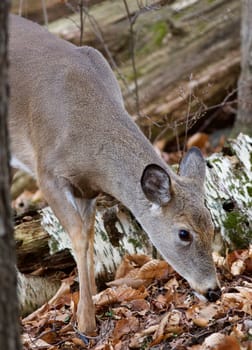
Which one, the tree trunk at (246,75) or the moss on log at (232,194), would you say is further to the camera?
the tree trunk at (246,75)

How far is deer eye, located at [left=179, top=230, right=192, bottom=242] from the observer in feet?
17.4

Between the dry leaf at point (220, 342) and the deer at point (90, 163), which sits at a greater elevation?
the deer at point (90, 163)

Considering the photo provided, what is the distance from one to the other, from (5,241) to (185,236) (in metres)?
2.40

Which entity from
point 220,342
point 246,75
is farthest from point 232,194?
point 220,342

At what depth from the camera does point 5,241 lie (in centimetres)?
308

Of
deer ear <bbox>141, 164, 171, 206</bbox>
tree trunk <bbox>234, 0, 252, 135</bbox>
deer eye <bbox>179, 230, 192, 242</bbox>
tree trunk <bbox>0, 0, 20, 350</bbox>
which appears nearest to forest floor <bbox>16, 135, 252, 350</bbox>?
deer eye <bbox>179, 230, 192, 242</bbox>

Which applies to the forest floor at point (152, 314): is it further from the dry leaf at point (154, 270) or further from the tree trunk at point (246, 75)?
the tree trunk at point (246, 75)

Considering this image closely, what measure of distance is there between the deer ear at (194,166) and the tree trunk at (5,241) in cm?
264

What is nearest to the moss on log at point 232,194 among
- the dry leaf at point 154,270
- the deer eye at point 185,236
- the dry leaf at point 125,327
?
the dry leaf at point 154,270

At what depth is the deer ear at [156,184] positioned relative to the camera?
16.9 feet

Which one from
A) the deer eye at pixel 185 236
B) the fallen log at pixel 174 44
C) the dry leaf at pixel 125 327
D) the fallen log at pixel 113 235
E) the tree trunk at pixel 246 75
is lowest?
the dry leaf at pixel 125 327

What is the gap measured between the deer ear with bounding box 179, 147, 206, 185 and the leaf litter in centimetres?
74

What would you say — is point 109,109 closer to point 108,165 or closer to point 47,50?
point 108,165

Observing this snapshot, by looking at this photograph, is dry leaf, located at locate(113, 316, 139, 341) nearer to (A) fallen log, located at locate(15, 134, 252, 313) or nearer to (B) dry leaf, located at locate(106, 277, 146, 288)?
(B) dry leaf, located at locate(106, 277, 146, 288)
